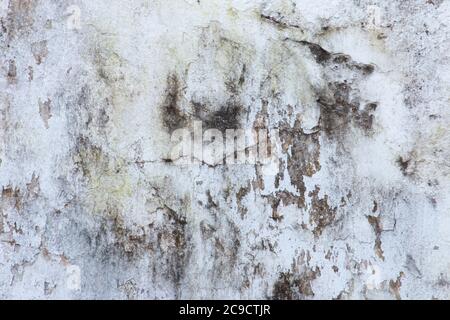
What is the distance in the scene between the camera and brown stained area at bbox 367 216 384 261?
77.3 inches

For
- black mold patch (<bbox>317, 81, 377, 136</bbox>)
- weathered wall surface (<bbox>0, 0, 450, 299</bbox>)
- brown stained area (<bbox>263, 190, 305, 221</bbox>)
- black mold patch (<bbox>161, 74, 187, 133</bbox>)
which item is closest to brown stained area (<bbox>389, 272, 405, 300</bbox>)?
weathered wall surface (<bbox>0, 0, 450, 299</bbox>)

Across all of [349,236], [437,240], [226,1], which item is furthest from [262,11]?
[437,240]

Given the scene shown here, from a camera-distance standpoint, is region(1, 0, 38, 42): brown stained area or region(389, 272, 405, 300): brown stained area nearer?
region(389, 272, 405, 300): brown stained area

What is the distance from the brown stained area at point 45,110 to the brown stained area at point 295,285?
860 mm

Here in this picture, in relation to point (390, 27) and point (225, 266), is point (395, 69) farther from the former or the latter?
point (225, 266)

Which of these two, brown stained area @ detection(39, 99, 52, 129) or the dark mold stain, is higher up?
the dark mold stain

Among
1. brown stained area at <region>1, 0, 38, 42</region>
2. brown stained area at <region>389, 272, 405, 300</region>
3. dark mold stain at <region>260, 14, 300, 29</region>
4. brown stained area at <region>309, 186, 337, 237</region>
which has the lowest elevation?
brown stained area at <region>389, 272, 405, 300</region>

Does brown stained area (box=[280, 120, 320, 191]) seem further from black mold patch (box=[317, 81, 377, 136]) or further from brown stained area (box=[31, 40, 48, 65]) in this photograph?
brown stained area (box=[31, 40, 48, 65])

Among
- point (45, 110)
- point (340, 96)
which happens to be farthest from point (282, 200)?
point (45, 110)

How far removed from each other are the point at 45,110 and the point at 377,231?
3.55ft

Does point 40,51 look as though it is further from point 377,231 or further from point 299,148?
point 377,231

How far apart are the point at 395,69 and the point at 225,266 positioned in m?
0.79

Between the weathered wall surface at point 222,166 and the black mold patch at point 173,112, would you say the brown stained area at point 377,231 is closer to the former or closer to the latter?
the weathered wall surface at point 222,166

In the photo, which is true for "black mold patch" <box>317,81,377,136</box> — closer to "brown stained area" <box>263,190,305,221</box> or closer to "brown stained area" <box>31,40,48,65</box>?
"brown stained area" <box>263,190,305,221</box>
